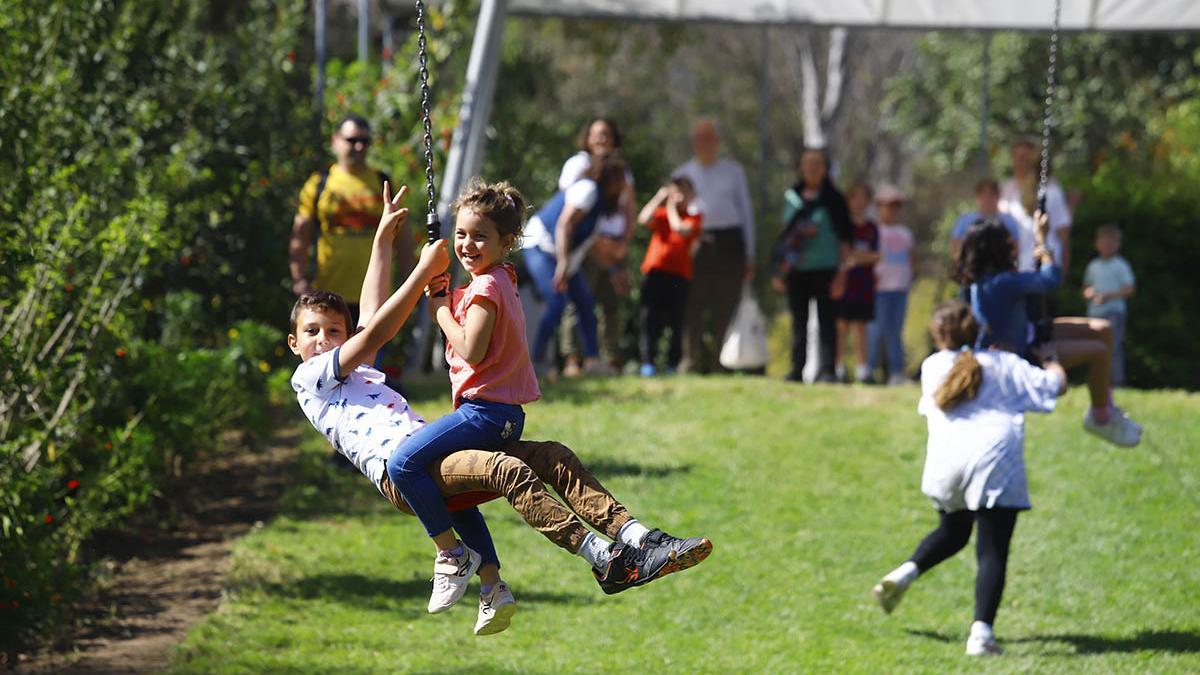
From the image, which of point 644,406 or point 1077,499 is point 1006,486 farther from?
point 644,406

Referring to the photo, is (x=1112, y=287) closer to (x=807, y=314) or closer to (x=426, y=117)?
(x=807, y=314)

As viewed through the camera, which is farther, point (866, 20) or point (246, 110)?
point (866, 20)

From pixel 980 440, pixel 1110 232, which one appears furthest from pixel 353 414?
pixel 1110 232

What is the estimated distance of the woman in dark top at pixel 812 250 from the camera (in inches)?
507

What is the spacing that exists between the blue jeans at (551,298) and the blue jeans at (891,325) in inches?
101

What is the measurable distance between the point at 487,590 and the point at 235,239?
297 inches

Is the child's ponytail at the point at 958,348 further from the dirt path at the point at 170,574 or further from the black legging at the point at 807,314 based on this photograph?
the black legging at the point at 807,314

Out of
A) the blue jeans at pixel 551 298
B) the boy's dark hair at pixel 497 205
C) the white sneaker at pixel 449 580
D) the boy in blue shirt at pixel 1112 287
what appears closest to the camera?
the boy's dark hair at pixel 497 205

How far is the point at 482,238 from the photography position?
570cm

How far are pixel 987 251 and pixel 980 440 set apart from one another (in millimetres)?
974

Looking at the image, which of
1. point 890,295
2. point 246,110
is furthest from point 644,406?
point 246,110

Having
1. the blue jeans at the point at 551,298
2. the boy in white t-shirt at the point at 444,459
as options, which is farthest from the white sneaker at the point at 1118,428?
the blue jeans at the point at 551,298

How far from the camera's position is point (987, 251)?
26.0 ft

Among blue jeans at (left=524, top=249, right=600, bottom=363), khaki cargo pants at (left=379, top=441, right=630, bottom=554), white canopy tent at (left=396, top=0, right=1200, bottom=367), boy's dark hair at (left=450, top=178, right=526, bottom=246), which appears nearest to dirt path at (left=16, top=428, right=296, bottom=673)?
blue jeans at (left=524, top=249, right=600, bottom=363)
